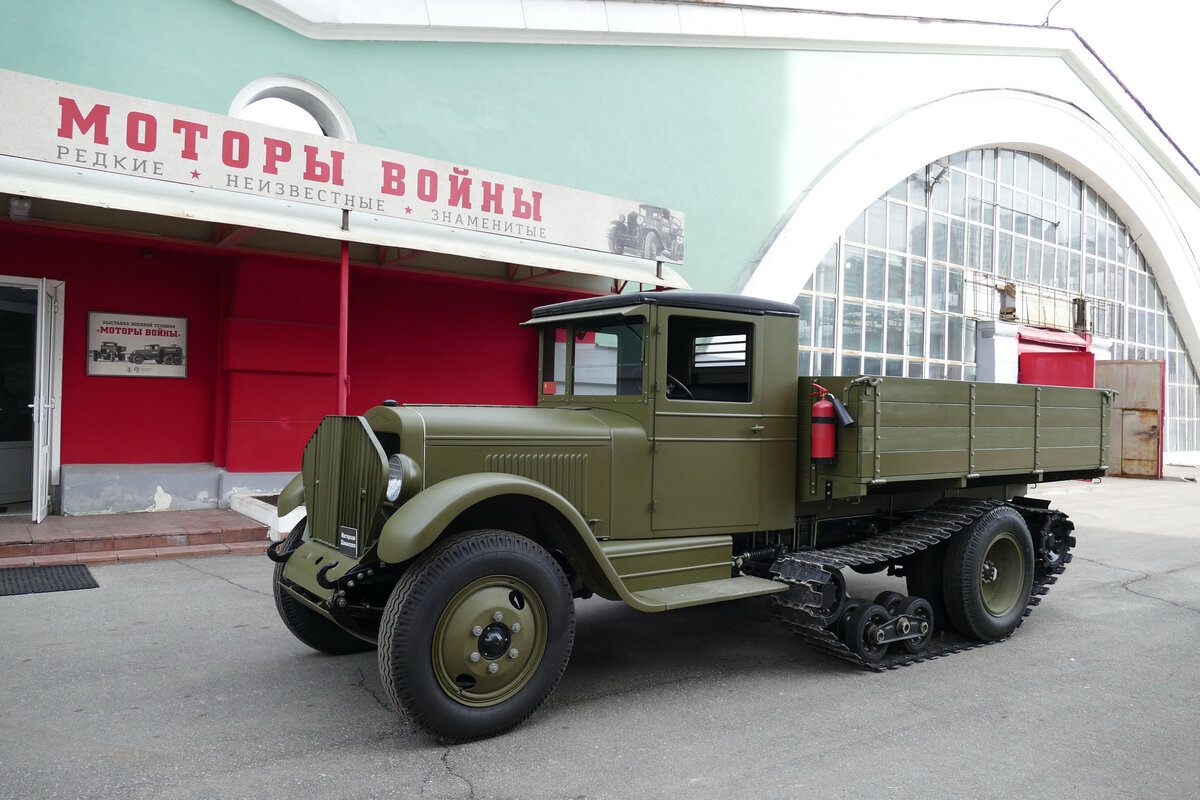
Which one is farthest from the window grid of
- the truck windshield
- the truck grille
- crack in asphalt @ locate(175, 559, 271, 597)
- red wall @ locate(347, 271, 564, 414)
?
the truck grille

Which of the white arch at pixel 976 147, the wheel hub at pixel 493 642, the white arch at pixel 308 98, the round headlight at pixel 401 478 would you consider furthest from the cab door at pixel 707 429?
the white arch at pixel 976 147

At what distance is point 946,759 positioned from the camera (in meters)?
3.43

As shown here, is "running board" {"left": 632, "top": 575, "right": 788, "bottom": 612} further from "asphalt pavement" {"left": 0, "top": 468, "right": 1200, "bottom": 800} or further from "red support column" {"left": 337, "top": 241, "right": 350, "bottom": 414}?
"red support column" {"left": 337, "top": 241, "right": 350, "bottom": 414}

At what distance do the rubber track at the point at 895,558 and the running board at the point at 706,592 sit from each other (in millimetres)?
148

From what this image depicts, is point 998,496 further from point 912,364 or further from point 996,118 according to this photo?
point 996,118

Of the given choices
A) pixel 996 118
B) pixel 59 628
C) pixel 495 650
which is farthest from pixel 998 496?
pixel 996 118

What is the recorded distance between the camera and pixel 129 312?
8.31 metres

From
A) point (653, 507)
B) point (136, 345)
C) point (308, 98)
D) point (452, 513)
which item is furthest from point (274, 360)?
point (452, 513)

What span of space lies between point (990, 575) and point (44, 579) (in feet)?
22.1

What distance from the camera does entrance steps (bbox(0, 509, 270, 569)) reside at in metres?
6.65

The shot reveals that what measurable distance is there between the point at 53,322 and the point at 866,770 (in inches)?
311

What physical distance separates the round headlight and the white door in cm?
541

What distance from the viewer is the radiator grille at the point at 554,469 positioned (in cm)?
410

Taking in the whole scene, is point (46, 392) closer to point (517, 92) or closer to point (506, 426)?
point (506, 426)
